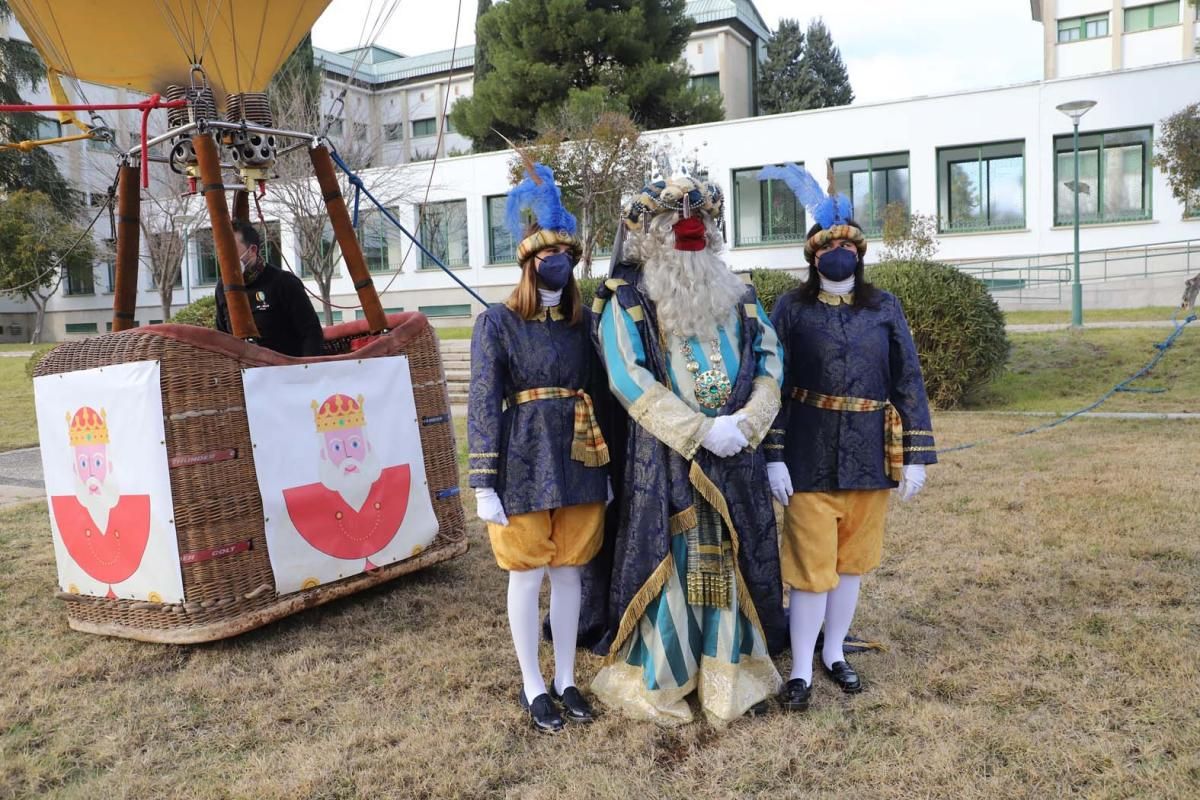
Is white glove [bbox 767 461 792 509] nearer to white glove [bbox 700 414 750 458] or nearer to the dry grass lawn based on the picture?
white glove [bbox 700 414 750 458]

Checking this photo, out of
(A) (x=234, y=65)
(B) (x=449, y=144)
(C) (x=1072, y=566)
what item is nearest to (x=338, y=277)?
(B) (x=449, y=144)

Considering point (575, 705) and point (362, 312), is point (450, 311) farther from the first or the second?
point (575, 705)

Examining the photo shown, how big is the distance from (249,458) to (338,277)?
80.7 feet

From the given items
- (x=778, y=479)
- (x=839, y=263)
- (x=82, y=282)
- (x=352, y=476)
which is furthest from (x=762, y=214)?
(x=82, y=282)

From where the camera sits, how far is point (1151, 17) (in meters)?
31.1

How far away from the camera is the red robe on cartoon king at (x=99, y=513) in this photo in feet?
12.6

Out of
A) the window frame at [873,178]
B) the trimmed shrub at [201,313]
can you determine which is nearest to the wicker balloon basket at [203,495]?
the trimmed shrub at [201,313]

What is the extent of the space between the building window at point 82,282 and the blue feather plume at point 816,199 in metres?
33.8

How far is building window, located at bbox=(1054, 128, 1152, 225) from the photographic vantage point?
2102 centimetres

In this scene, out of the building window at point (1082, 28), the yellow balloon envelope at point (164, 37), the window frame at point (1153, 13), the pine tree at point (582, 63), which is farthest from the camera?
the building window at point (1082, 28)

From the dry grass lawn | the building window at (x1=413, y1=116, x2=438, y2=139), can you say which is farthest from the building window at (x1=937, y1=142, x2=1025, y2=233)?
the building window at (x1=413, y1=116, x2=438, y2=139)

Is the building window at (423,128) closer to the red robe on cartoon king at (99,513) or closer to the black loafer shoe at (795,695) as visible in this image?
the red robe on cartoon king at (99,513)

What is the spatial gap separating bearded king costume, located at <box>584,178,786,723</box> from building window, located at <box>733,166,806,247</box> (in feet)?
69.8

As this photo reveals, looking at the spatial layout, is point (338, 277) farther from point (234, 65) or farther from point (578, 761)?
point (578, 761)
